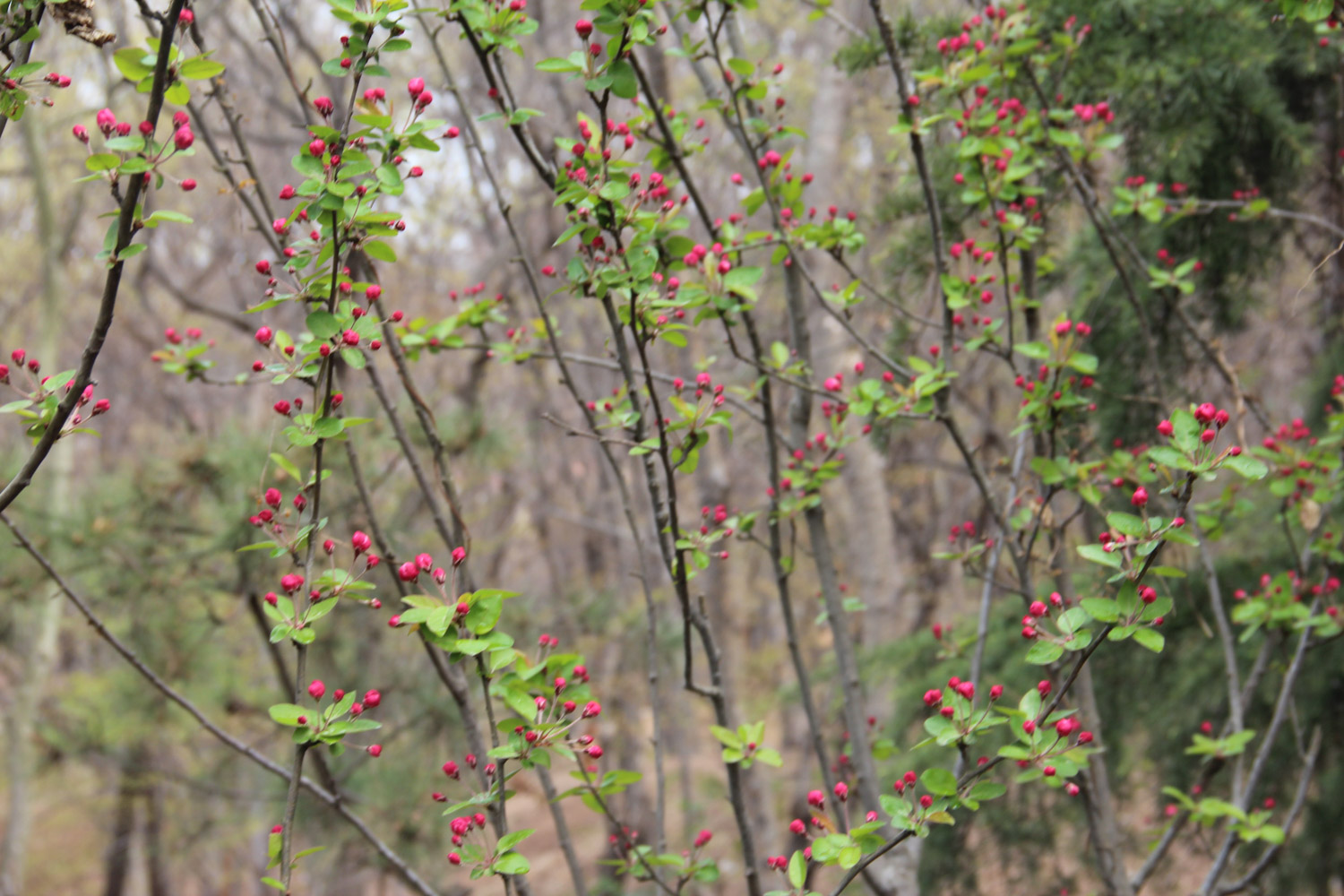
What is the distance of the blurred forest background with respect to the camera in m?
2.93

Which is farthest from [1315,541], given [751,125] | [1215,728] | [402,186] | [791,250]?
[402,186]

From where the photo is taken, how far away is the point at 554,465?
1211 cm

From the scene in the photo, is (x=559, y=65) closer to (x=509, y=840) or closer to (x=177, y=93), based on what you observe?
(x=177, y=93)

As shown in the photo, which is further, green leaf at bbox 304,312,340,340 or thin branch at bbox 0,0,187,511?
green leaf at bbox 304,312,340,340

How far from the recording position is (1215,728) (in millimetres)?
3238

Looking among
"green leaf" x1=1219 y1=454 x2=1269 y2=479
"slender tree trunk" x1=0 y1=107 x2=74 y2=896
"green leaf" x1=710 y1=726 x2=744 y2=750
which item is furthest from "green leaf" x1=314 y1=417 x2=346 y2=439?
"slender tree trunk" x1=0 y1=107 x2=74 y2=896

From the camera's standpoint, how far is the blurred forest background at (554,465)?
2.93 metres

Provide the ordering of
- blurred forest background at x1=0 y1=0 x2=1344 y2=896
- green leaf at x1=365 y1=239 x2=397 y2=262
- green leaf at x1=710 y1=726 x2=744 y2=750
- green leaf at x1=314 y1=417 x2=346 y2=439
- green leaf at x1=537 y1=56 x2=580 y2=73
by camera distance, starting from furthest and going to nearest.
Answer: blurred forest background at x1=0 y1=0 x2=1344 y2=896
green leaf at x1=710 y1=726 x2=744 y2=750
green leaf at x1=537 y1=56 x2=580 y2=73
green leaf at x1=365 y1=239 x2=397 y2=262
green leaf at x1=314 y1=417 x2=346 y2=439

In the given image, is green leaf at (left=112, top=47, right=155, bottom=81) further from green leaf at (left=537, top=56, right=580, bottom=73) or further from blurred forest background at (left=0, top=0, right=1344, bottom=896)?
green leaf at (left=537, top=56, right=580, bottom=73)

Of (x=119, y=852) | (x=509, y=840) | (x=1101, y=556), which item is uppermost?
(x=119, y=852)

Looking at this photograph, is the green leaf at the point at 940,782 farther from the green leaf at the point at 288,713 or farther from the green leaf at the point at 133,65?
the green leaf at the point at 133,65

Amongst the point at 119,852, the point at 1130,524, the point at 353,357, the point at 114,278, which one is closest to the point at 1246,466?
the point at 1130,524

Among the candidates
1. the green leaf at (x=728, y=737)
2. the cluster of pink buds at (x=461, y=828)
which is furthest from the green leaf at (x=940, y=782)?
the cluster of pink buds at (x=461, y=828)

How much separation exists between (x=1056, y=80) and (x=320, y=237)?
2107 millimetres
